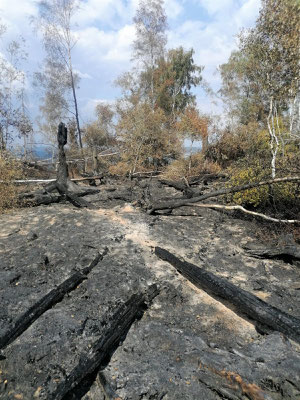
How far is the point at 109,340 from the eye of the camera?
3.90 m

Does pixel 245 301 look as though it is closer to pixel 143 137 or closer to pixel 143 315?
pixel 143 315

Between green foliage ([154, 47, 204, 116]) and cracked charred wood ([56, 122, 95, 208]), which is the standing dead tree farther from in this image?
green foliage ([154, 47, 204, 116])

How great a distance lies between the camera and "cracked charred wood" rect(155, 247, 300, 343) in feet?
13.3

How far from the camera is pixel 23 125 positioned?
20.8m

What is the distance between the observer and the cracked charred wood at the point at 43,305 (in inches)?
157

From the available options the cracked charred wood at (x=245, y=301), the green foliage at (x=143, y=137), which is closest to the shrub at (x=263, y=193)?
the cracked charred wood at (x=245, y=301)

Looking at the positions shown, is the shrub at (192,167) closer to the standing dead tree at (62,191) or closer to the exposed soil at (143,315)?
the standing dead tree at (62,191)

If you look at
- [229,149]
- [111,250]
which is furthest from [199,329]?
[229,149]

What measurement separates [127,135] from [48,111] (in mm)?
12985

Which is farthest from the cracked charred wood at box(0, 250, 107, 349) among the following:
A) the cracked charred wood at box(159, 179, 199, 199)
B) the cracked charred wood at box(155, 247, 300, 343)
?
the cracked charred wood at box(159, 179, 199, 199)

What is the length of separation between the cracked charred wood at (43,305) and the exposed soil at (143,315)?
3.6 inches

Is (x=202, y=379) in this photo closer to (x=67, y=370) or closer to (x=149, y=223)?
(x=67, y=370)

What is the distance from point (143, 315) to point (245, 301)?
6.24ft

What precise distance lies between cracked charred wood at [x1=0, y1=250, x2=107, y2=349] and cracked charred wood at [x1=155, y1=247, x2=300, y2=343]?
7.39 feet
